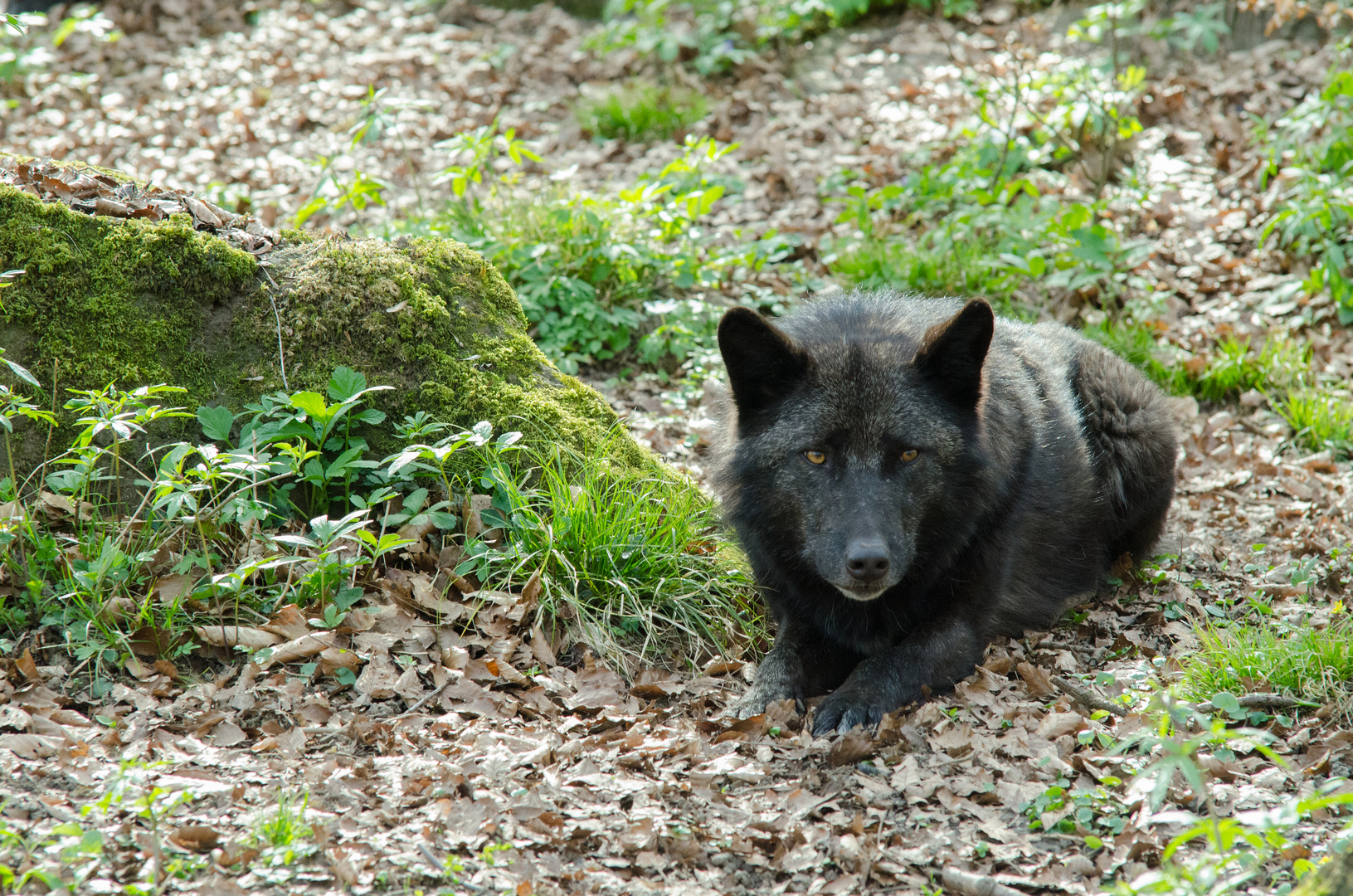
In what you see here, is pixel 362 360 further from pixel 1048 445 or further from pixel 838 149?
pixel 838 149

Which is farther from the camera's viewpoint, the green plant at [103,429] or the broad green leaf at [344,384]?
the broad green leaf at [344,384]

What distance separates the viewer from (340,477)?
4.69m

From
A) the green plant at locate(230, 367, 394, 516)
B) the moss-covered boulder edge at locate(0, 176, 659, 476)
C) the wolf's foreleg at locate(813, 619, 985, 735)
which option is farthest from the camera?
the moss-covered boulder edge at locate(0, 176, 659, 476)

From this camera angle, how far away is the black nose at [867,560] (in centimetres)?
390

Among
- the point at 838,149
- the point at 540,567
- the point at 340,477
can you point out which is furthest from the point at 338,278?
the point at 838,149

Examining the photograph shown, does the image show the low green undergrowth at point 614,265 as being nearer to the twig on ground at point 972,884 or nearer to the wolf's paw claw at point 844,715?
the wolf's paw claw at point 844,715

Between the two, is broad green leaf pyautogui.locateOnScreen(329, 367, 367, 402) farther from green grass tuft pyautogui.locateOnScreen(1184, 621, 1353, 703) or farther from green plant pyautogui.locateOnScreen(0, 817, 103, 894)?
green grass tuft pyautogui.locateOnScreen(1184, 621, 1353, 703)

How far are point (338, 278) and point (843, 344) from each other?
2.50 m

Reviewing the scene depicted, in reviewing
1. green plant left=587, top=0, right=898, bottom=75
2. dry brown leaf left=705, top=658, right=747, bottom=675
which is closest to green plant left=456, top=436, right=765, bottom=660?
dry brown leaf left=705, top=658, right=747, bottom=675

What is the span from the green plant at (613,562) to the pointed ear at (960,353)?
146 centimetres

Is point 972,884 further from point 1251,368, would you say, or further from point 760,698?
point 1251,368

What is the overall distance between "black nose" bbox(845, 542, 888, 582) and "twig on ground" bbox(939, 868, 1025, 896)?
1.16m

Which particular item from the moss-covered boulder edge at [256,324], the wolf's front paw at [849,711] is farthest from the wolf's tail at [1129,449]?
the moss-covered boulder edge at [256,324]

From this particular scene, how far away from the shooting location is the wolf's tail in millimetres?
5516
